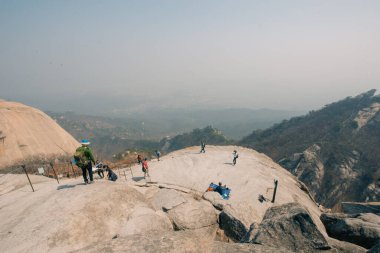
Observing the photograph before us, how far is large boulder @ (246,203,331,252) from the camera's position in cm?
1059

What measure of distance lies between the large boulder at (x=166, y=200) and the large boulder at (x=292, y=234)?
6064 mm

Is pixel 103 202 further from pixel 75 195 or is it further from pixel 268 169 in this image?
pixel 268 169

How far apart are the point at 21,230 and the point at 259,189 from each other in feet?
60.1

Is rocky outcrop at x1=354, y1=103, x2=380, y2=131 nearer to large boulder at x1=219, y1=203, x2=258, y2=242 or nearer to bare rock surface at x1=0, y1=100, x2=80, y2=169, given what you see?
bare rock surface at x1=0, y1=100, x2=80, y2=169

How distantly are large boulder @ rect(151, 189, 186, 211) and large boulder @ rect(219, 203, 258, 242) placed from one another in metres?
2.87

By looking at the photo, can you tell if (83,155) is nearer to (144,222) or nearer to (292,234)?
(144,222)

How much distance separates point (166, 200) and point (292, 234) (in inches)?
328

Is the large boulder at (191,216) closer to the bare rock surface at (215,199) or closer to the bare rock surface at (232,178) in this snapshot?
the bare rock surface at (215,199)

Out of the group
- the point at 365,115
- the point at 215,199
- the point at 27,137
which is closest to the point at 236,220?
the point at 215,199

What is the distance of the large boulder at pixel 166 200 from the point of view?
52.1ft

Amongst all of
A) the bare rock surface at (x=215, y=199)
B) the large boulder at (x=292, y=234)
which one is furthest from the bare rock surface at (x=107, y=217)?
the large boulder at (x=292, y=234)

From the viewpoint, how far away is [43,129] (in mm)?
50594

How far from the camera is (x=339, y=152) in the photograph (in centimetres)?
10050

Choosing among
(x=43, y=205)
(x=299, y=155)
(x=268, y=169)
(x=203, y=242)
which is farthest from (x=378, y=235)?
(x=299, y=155)
